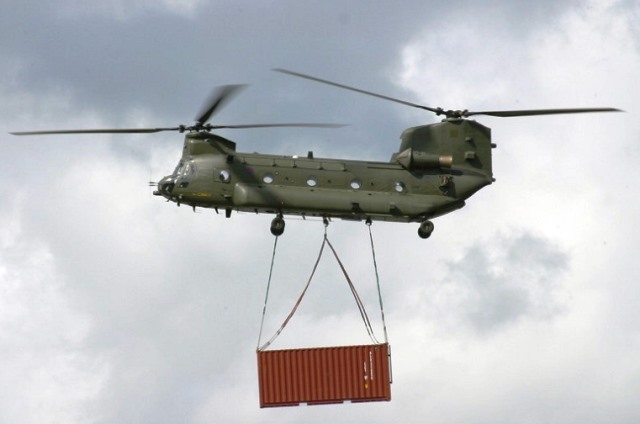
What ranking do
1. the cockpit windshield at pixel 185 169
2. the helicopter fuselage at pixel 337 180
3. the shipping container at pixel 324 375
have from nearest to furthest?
the helicopter fuselage at pixel 337 180, the cockpit windshield at pixel 185 169, the shipping container at pixel 324 375

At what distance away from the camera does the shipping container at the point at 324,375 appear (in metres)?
41.9

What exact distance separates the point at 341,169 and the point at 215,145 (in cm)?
467

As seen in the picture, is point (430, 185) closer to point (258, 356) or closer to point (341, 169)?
point (341, 169)

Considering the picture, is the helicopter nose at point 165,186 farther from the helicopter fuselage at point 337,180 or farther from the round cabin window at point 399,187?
the round cabin window at point 399,187

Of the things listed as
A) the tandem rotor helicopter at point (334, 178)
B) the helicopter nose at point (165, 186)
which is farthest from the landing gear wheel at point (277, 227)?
the helicopter nose at point (165, 186)

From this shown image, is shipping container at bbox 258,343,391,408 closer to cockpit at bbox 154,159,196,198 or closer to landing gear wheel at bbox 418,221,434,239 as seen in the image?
landing gear wheel at bbox 418,221,434,239

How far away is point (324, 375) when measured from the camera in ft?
138

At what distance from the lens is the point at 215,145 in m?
41.8

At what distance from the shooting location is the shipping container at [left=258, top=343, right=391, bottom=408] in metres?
41.9

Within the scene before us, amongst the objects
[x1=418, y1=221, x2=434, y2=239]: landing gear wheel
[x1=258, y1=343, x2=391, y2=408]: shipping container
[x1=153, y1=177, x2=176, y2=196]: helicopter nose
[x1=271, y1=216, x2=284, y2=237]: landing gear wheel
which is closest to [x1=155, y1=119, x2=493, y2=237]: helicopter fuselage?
[x1=153, y1=177, x2=176, y2=196]: helicopter nose

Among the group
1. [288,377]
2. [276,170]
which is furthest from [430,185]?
[288,377]

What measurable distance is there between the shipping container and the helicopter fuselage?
17.0 ft

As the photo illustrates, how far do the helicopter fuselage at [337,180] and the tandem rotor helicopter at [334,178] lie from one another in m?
0.04

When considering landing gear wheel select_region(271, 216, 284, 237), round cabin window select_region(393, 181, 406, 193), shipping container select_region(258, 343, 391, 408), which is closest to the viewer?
landing gear wheel select_region(271, 216, 284, 237)
